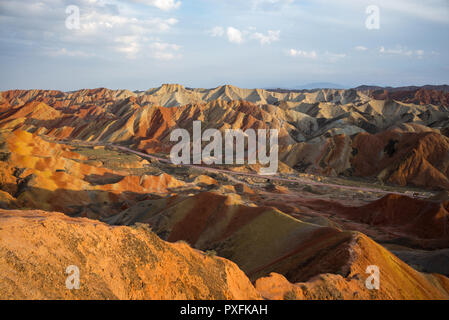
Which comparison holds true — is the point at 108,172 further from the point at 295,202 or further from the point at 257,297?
the point at 257,297

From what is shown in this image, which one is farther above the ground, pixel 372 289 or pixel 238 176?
pixel 372 289

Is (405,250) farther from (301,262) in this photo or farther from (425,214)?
(301,262)

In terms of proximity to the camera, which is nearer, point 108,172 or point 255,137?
point 108,172

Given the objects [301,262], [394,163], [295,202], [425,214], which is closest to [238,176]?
[295,202]
